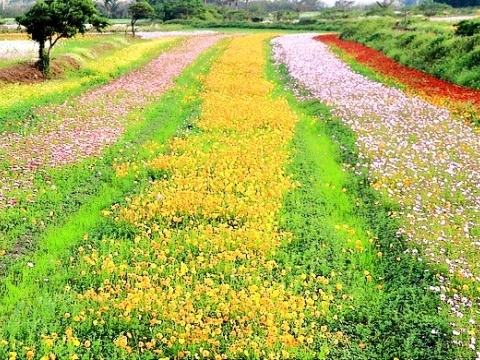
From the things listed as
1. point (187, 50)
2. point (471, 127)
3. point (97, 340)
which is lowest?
point (97, 340)

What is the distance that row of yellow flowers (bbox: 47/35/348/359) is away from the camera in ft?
21.3

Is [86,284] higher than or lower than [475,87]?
lower

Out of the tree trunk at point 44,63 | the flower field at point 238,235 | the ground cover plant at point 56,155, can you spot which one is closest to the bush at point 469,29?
the flower field at point 238,235

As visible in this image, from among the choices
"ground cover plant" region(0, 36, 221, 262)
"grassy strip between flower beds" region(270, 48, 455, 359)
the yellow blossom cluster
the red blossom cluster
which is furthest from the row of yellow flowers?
the red blossom cluster

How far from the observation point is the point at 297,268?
8.31 metres

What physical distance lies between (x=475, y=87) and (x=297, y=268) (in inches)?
771

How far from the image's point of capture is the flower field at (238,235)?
6.65 metres

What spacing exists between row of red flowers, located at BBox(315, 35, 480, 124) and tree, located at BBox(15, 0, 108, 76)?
55.1 feet

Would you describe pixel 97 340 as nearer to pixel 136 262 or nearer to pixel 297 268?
pixel 136 262

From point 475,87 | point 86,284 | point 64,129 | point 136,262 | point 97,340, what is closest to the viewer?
point 97,340

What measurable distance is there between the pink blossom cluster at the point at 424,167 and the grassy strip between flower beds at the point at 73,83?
35.1ft

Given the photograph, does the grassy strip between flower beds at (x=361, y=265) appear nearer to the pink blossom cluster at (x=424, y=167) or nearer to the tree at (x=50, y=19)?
the pink blossom cluster at (x=424, y=167)

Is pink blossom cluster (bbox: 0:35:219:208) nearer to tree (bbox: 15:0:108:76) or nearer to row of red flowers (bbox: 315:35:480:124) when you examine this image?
tree (bbox: 15:0:108:76)

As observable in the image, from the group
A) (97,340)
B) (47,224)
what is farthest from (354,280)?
(47,224)
